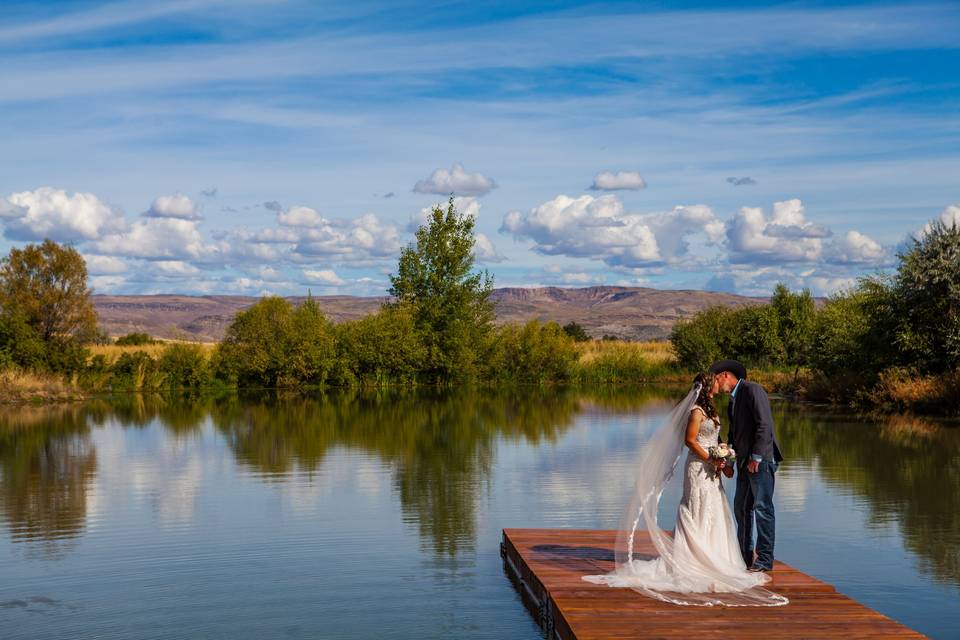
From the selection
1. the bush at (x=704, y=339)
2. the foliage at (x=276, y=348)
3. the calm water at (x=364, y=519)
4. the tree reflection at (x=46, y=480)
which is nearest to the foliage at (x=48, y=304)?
the foliage at (x=276, y=348)

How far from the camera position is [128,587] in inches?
429

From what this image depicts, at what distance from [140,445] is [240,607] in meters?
15.9

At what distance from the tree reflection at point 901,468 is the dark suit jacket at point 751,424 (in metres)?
2.90

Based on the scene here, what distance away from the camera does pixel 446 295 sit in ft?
178

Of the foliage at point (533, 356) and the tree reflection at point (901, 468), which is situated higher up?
the foliage at point (533, 356)

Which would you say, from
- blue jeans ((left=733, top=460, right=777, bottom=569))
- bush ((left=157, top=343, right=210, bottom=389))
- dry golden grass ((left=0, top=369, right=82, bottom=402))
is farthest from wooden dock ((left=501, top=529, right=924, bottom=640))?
bush ((left=157, top=343, right=210, bottom=389))

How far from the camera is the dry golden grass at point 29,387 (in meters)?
41.8

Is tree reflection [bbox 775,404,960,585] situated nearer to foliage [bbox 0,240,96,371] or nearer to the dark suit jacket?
the dark suit jacket

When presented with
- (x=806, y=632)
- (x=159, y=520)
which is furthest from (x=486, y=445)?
(x=806, y=632)

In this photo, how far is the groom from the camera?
9.78 meters

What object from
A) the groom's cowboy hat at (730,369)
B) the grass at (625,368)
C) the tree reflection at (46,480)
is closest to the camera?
the groom's cowboy hat at (730,369)

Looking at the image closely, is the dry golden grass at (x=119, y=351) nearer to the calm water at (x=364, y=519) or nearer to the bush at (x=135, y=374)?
the bush at (x=135, y=374)

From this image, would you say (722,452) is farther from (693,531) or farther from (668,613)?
(668,613)

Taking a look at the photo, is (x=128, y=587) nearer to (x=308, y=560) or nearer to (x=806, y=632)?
(x=308, y=560)
